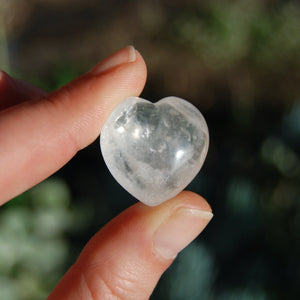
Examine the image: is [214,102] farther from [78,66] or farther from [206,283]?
[206,283]

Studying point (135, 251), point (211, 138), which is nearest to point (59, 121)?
point (135, 251)

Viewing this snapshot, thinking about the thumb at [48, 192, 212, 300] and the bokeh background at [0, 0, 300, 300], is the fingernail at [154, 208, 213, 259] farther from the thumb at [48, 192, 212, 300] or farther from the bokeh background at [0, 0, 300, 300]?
the bokeh background at [0, 0, 300, 300]

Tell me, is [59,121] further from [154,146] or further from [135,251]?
[135,251]

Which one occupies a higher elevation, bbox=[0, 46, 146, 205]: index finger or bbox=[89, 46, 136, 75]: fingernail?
bbox=[89, 46, 136, 75]: fingernail

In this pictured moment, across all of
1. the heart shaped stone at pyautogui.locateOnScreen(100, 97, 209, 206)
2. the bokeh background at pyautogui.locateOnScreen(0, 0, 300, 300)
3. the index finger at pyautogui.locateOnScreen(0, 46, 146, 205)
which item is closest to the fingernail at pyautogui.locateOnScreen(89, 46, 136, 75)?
the index finger at pyautogui.locateOnScreen(0, 46, 146, 205)

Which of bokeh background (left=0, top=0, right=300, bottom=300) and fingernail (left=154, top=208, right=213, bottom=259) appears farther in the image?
bokeh background (left=0, top=0, right=300, bottom=300)

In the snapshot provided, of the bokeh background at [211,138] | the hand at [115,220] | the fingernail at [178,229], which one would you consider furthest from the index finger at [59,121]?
the bokeh background at [211,138]

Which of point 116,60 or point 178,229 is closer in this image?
point 178,229
